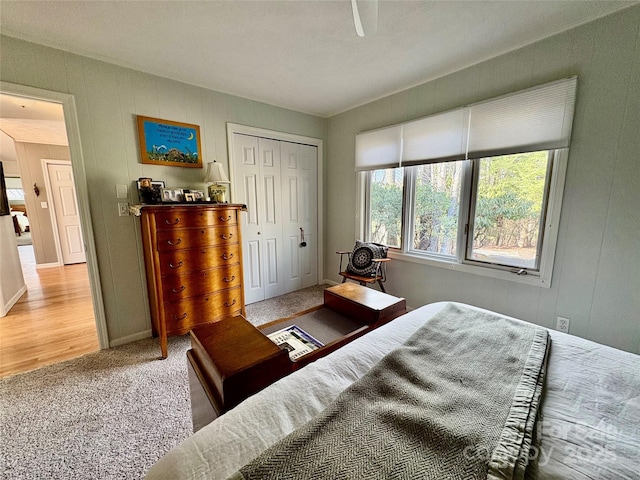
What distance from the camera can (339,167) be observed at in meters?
3.51

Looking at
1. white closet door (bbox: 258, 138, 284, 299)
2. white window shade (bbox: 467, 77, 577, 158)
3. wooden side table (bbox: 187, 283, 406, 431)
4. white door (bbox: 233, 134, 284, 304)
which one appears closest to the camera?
wooden side table (bbox: 187, 283, 406, 431)

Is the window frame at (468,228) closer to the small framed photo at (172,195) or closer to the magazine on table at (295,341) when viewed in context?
the magazine on table at (295,341)

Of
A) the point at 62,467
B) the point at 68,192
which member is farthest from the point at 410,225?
the point at 68,192

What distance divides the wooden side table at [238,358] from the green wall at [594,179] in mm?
1388

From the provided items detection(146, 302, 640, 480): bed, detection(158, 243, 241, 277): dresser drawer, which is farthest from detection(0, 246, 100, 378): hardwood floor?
detection(146, 302, 640, 480): bed

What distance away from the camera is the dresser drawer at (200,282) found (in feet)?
6.88

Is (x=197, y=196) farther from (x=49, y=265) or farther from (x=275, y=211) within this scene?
(x=49, y=265)

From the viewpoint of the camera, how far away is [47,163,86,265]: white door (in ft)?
15.7

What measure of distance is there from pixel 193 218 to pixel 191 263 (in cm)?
38

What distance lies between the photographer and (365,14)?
118 cm

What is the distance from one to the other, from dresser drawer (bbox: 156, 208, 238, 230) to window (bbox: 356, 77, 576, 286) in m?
1.76

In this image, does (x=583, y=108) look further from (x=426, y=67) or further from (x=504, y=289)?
(x=504, y=289)

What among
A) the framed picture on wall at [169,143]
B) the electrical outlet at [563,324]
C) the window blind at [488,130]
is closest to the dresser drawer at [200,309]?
the framed picture on wall at [169,143]

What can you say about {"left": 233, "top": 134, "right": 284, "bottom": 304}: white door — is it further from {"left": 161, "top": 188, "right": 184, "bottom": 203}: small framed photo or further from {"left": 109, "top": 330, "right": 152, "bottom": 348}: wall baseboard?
{"left": 109, "top": 330, "right": 152, "bottom": 348}: wall baseboard
